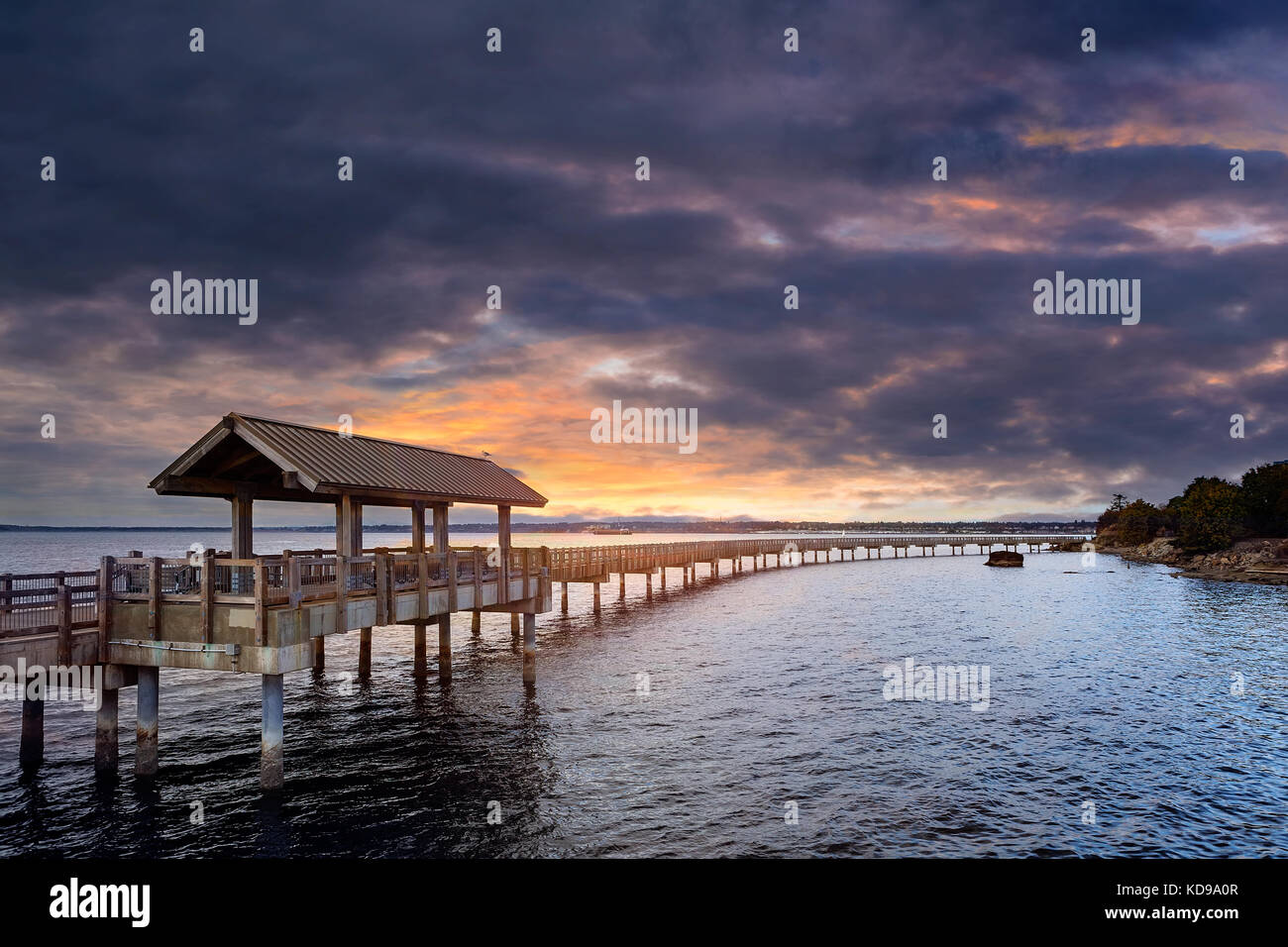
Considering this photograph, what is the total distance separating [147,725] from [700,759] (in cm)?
1473

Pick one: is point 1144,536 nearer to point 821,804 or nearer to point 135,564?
point 821,804

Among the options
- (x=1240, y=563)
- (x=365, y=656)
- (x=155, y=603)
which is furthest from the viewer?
(x=1240, y=563)

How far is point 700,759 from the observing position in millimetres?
21500

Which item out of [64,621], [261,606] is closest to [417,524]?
[261,606]

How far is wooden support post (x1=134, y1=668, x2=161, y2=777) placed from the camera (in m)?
19.3

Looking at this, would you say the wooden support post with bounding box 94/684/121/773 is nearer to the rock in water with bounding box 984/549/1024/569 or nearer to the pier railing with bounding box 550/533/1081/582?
the pier railing with bounding box 550/533/1081/582

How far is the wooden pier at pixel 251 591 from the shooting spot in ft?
58.5

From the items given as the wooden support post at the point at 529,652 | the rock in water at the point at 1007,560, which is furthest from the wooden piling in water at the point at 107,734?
the rock in water at the point at 1007,560

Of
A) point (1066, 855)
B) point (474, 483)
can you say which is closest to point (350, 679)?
point (474, 483)

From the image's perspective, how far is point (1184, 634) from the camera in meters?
44.8

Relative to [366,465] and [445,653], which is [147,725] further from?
[445,653]
